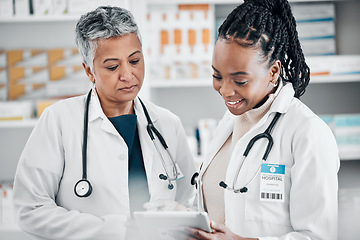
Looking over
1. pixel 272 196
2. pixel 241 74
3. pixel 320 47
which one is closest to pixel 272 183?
pixel 272 196

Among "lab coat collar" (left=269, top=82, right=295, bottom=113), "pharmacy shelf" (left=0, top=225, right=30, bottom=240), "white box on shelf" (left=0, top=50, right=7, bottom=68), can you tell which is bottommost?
"pharmacy shelf" (left=0, top=225, right=30, bottom=240)

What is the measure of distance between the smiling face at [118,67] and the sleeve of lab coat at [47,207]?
0.25 metres

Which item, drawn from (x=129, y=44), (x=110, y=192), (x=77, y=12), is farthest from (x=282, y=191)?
(x=77, y=12)

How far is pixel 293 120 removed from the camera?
1.11 m

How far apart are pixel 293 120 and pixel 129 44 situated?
568mm

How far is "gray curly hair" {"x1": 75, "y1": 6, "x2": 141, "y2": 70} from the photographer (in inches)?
48.7

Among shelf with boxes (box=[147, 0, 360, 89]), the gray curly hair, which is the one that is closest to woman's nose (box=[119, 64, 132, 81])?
the gray curly hair

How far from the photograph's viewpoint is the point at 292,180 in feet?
3.49

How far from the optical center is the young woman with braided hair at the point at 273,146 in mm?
1031

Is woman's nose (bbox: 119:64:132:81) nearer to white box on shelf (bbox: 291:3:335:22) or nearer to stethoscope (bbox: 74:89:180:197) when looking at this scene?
stethoscope (bbox: 74:89:180:197)

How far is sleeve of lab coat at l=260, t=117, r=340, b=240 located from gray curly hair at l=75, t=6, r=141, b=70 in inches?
25.6

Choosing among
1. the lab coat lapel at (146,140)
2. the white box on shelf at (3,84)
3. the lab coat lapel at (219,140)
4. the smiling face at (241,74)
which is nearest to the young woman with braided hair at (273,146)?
the smiling face at (241,74)

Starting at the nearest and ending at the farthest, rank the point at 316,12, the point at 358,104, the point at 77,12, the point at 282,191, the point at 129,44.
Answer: the point at 282,191
the point at 129,44
the point at 77,12
the point at 316,12
the point at 358,104

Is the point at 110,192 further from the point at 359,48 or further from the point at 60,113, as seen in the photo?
the point at 359,48
